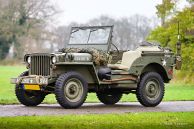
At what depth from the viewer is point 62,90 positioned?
15812 mm

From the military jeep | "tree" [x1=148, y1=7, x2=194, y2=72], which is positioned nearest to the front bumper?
the military jeep

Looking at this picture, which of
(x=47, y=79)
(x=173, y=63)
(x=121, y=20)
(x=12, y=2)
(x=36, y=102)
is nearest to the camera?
(x=47, y=79)

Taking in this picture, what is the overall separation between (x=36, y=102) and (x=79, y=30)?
2796 mm

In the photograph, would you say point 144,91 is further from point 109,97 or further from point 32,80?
point 32,80

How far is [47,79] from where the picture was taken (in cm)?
1585

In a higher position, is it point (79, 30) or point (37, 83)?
point (79, 30)

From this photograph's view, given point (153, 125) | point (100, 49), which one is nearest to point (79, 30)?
point (100, 49)

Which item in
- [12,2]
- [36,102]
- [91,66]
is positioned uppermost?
[12,2]

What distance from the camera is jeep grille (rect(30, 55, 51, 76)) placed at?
53.4ft

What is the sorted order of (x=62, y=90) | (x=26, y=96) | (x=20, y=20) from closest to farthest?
(x=62, y=90), (x=26, y=96), (x=20, y=20)

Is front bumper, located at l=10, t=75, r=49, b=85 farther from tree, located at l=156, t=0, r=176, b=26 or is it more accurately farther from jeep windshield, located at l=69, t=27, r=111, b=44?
tree, located at l=156, t=0, r=176, b=26

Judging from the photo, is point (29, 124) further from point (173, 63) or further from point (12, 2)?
point (12, 2)

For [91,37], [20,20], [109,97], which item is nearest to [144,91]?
[109,97]

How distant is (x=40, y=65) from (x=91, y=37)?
2.37m
